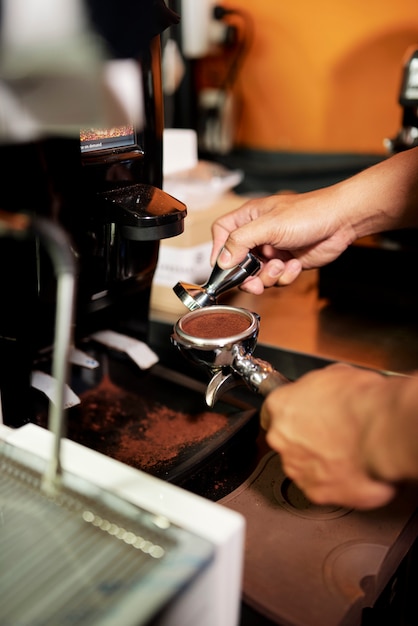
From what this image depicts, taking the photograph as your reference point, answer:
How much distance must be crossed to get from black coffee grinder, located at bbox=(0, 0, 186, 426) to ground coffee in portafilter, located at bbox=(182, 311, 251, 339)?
0.11m

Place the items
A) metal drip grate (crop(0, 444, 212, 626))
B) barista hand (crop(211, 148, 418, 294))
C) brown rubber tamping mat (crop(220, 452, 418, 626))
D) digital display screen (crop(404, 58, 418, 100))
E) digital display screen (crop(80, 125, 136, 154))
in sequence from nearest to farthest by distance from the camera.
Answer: metal drip grate (crop(0, 444, 212, 626)), brown rubber tamping mat (crop(220, 452, 418, 626)), digital display screen (crop(80, 125, 136, 154)), barista hand (crop(211, 148, 418, 294)), digital display screen (crop(404, 58, 418, 100))

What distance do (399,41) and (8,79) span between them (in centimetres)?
146

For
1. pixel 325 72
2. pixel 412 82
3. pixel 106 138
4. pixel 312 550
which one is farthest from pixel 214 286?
pixel 325 72

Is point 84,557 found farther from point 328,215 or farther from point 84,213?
point 328,215

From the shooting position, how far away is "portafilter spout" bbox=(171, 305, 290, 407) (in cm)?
63

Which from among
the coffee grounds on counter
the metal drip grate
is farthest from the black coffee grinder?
the metal drip grate

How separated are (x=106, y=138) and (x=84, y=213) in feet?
0.32


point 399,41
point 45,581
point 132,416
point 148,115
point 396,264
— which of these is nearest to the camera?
point 45,581

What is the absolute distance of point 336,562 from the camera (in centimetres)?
63

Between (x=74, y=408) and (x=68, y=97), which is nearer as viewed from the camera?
(x=68, y=97)

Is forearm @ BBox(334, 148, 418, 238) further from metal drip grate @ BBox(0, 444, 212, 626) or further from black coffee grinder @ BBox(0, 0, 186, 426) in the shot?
metal drip grate @ BBox(0, 444, 212, 626)

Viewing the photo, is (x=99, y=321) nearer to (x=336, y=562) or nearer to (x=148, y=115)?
(x=148, y=115)

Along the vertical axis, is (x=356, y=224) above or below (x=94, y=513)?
above

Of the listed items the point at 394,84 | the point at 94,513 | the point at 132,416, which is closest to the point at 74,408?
the point at 132,416
